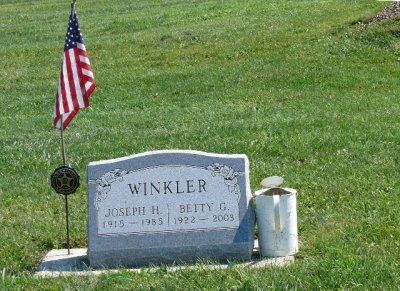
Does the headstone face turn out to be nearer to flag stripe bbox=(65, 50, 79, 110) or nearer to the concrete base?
the concrete base

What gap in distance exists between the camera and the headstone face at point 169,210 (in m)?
5.91

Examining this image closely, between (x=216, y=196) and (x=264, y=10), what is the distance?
68.1ft

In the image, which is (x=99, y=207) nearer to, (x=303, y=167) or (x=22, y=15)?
(x=303, y=167)

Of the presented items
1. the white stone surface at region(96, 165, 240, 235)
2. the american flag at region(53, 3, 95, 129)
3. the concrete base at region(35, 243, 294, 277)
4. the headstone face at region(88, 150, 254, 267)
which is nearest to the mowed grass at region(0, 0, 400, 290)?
the concrete base at region(35, 243, 294, 277)

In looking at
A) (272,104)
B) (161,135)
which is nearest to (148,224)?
(161,135)

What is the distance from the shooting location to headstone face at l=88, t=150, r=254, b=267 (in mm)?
5914

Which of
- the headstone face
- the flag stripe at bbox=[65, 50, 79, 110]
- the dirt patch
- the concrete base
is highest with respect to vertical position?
the dirt patch

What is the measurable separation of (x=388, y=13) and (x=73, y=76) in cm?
1601

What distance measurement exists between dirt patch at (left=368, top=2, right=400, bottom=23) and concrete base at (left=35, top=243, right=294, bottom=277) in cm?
1519

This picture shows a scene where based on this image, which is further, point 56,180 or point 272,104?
point 272,104

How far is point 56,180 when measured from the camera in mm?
6074

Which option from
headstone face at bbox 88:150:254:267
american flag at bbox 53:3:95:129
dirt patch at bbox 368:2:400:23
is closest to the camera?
headstone face at bbox 88:150:254:267

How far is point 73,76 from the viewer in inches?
245

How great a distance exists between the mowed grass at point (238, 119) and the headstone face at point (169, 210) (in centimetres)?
42
